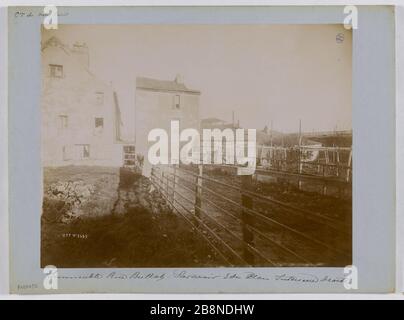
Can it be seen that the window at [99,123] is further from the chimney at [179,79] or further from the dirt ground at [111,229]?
the chimney at [179,79]

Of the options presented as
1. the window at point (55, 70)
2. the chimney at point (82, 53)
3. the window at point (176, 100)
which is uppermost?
the chimney at point (82, 53)

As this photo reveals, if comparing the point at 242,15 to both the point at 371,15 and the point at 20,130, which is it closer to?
the point at 371,15

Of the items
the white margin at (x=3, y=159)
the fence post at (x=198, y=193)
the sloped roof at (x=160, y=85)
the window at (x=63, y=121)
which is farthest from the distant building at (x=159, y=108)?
the white margin at (x=3, y=159)

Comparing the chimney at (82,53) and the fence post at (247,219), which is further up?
the chimney at (82,53)

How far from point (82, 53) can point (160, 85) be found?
440 mm

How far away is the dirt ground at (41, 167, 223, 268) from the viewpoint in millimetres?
2223

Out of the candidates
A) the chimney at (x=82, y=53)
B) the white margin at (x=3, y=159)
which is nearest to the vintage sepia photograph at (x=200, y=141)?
the chimney at (x=82, y=53)

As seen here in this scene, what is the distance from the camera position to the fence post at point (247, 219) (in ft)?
7.26

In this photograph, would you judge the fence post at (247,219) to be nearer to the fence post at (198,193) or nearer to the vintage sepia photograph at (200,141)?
the vintage sepia photograph at (200,141)

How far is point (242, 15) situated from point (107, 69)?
2.46 feet

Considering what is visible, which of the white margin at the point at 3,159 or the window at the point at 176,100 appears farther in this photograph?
the white margin at the point at 3,159

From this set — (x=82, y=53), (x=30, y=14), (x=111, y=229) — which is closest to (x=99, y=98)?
(x=82, y=53)

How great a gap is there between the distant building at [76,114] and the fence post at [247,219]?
67 centimetres

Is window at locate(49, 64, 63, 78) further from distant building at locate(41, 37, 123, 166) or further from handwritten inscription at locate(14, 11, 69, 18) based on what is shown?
handwritten inscription at locate(14, 11, 69, 18)
